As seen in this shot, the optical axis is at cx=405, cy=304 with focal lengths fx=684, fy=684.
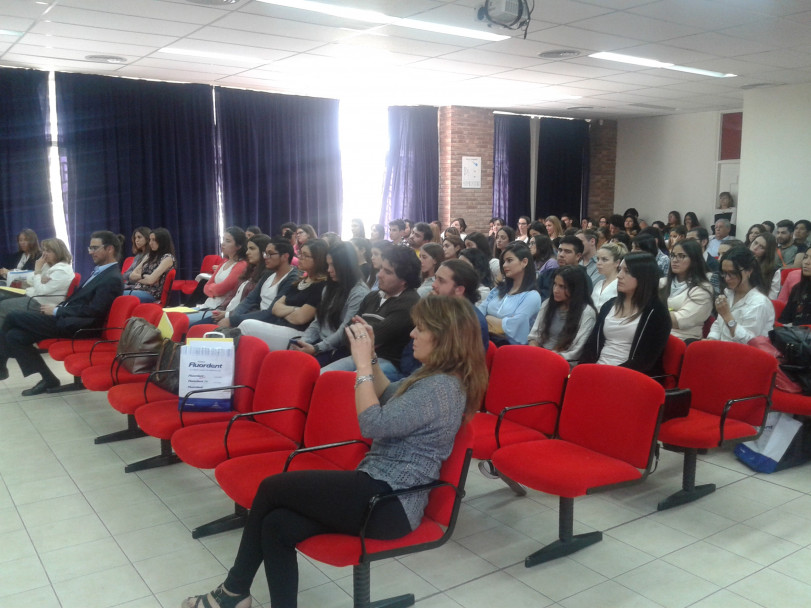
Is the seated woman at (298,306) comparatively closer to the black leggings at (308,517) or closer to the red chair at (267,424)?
the red chair at (267,424)

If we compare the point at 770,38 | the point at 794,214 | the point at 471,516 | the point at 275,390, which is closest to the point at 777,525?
the point at 471,516

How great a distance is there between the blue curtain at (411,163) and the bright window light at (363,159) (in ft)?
0.42

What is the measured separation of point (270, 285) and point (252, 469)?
2.83m

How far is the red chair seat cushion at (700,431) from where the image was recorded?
3227mm

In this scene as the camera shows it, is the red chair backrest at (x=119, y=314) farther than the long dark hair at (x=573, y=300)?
Yes

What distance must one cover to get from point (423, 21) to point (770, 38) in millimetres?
3394

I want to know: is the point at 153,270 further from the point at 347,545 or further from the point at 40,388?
the point at 347,545

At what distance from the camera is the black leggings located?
2193 mm

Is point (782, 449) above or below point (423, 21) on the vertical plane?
below

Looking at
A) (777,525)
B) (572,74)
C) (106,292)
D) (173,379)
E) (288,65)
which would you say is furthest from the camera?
(572,74)

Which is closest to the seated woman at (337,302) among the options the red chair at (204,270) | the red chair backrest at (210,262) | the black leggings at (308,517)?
the black leggings at (308,517)

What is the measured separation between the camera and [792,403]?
3787 millimetres

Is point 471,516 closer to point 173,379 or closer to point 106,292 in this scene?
point 173,379

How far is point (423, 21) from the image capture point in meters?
5.88
